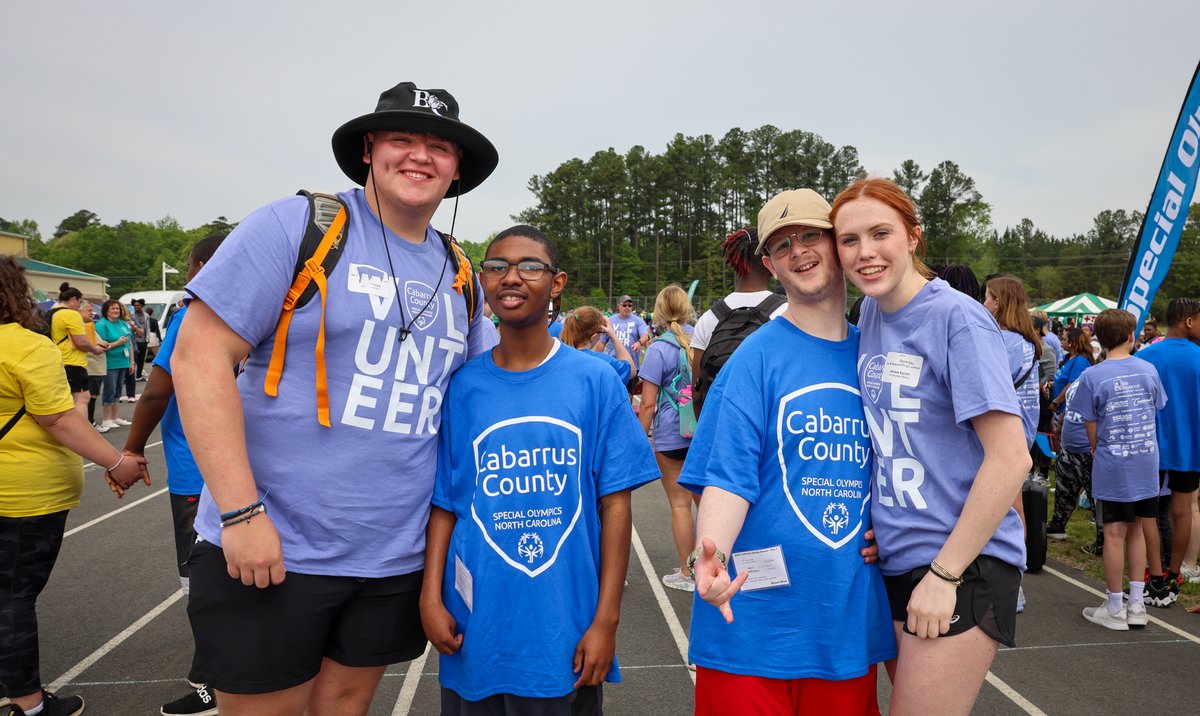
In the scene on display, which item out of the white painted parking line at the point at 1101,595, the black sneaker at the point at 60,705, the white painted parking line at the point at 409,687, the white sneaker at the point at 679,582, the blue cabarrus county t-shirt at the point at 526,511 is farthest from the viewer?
the white sneaker at the point at 679,582

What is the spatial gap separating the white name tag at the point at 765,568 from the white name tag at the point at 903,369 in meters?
0.54

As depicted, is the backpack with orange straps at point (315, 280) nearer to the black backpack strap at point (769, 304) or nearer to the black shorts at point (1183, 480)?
the black backpack strap at point (769, 304)

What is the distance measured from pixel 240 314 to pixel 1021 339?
465cm

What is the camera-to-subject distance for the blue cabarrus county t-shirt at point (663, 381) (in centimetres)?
531

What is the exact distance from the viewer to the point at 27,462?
3.21m

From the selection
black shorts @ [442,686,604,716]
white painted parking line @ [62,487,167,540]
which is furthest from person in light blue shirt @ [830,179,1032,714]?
white painted parking line @ [62,487,167,540]

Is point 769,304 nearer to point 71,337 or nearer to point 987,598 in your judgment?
point 987,598

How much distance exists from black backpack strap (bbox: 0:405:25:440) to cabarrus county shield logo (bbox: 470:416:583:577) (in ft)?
8.56

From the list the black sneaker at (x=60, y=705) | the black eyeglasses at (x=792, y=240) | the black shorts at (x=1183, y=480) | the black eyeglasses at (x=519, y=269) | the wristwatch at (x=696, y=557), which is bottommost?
the black sneaker at (x=60, y=705)

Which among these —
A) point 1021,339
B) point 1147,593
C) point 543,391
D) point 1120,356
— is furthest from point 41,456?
point 1147,593

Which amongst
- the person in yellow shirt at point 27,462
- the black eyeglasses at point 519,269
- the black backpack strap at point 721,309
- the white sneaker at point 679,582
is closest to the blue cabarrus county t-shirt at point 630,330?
the white sneaker at point 679,582

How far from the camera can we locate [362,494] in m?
1.89

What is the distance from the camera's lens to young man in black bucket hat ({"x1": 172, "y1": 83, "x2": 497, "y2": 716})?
171cm

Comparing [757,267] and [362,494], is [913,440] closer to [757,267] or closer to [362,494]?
[362,494]
